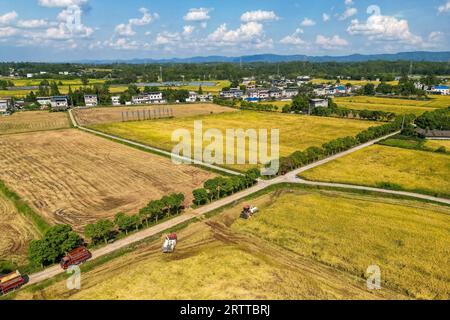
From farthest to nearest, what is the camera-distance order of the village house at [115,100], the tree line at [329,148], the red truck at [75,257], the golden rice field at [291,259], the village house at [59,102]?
the village house at [115,100]
the village house at [59,102]
the tree line at [329,148]
the red truck at [75,257]
the golden rice field at [291,259]

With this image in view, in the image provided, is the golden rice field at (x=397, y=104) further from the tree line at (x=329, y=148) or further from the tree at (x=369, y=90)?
the tree line at (x=329, y=148)

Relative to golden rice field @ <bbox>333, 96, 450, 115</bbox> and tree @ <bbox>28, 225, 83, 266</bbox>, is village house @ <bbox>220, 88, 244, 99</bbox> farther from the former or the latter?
tree @ <bbox>28, 225, 83, 266</bbox>

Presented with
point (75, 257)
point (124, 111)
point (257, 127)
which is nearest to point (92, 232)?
point (75, 257)

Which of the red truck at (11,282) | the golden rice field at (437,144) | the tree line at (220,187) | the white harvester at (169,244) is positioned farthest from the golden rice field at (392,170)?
the red truck at (11,282)

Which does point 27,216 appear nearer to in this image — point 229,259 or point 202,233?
point 202,233

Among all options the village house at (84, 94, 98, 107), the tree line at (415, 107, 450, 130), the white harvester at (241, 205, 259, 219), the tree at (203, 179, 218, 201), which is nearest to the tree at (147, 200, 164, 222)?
the tree at (203, 179, 218, 201)

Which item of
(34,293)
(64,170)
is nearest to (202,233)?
(34,293)
